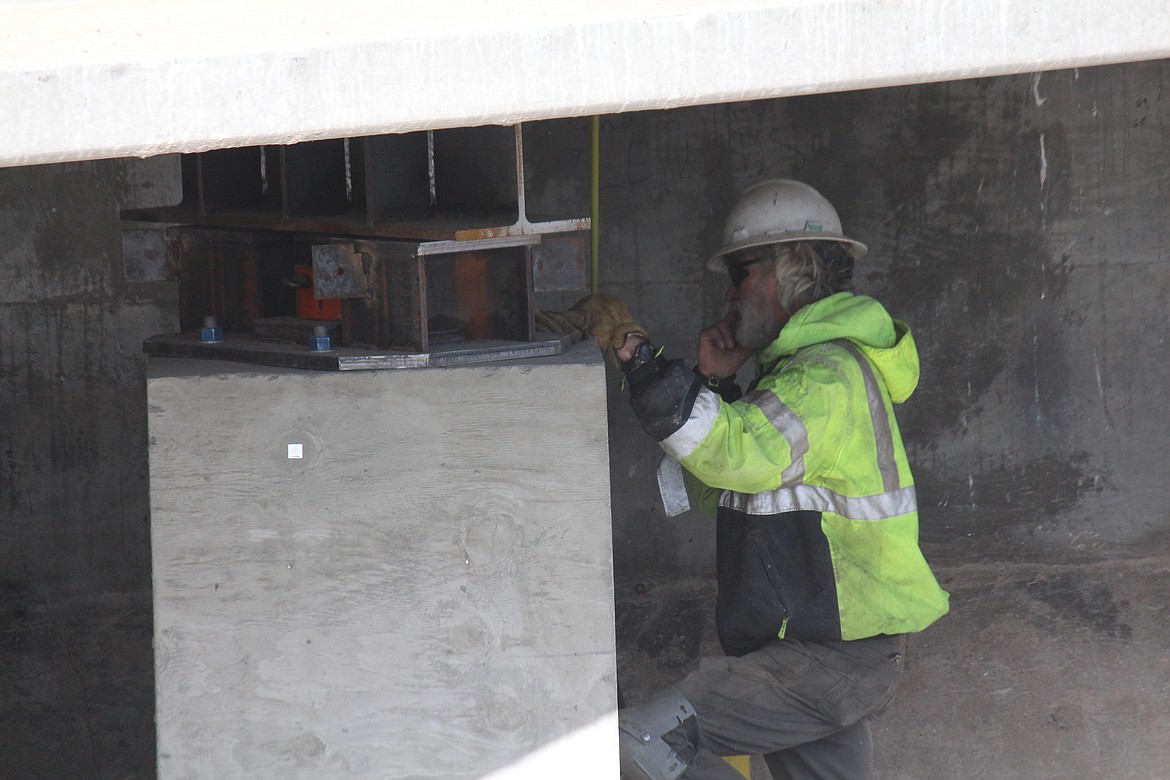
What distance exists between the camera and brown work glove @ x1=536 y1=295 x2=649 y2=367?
10.2ft

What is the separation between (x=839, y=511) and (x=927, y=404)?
5.33 feet

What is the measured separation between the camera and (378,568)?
2.56m

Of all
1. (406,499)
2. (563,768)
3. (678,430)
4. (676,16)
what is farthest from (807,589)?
(676,16)

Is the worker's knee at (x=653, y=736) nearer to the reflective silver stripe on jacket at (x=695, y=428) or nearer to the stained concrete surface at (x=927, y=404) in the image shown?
the reflective silver stripe on jacket at (x=695, y=428)

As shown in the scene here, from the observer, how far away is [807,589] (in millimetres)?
3215

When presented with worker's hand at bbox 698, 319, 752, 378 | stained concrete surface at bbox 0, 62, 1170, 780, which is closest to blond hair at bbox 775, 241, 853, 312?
worker's hand at bbox 698, 319, 752, 378

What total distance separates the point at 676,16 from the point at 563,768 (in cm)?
166

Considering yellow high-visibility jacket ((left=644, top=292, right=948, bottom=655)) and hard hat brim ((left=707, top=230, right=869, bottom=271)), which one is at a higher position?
hard hat brim ((left=707, top=230, right=869, bottom=271))

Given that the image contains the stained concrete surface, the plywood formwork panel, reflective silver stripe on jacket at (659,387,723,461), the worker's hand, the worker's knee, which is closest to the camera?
the plywood formwork panel

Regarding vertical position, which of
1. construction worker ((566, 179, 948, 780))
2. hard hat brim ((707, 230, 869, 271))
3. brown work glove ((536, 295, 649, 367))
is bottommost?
construction worker ((566, 179, 948, 780))

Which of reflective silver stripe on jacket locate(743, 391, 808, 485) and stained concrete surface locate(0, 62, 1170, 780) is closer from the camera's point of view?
reflective silver stripe on jacket locate(743, 391, 808, 485)

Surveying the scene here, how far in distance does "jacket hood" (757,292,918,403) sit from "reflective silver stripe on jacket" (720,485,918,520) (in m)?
0.33

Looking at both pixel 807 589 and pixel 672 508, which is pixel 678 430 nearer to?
pixel 672 508

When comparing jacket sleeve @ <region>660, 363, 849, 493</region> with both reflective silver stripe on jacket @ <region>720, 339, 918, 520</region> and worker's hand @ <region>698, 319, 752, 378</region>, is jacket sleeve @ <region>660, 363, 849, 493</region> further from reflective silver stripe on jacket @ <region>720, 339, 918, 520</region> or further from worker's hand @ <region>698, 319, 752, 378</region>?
worker's hand @ <region>698, 319, 752, 378</region>
